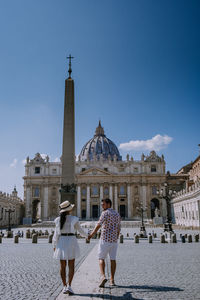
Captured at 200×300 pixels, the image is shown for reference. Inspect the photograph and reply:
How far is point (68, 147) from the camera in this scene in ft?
56.8

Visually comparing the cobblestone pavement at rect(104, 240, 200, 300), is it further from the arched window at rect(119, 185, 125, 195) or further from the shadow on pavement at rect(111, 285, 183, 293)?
the arched window at rect(119, 185, 125, 195)

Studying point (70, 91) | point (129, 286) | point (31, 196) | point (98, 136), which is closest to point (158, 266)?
point (129, 286)

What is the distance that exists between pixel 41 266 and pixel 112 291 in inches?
153

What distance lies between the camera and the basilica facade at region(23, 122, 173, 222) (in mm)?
68562

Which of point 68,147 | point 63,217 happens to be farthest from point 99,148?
point 63,217

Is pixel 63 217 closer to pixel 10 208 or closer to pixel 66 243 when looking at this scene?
pixel 66 243

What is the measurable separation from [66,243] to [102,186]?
64.1 metres

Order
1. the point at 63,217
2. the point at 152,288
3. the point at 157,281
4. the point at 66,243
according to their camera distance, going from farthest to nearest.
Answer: the point at 157,281 < the point at 152,288 < the point at 63,217 < the point at 66,243

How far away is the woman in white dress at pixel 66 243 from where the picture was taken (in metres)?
5.27

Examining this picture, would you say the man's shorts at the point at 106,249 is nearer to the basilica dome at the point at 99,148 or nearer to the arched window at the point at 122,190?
the arched window at the point at 122,190

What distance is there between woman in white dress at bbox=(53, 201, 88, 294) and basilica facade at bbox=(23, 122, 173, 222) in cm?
6274

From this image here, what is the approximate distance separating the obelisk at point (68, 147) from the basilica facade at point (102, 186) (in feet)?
169

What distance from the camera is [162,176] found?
69.2m

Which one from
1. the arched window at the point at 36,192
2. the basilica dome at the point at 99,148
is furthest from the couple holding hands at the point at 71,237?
the basilica dome at the point at 99,148
